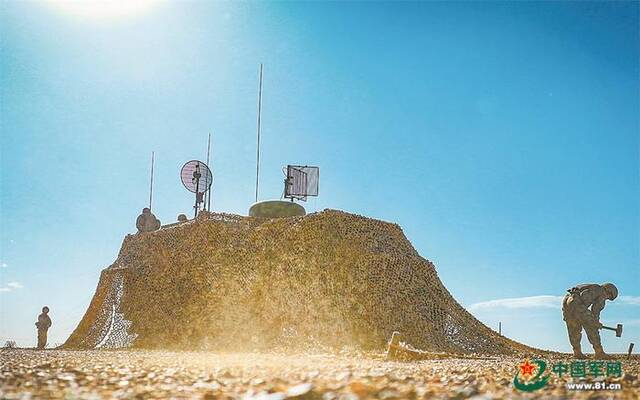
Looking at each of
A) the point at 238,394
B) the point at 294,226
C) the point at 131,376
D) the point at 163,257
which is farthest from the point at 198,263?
the point at 238,394

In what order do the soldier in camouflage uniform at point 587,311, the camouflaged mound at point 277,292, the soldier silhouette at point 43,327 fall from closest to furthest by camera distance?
the soldier in camouflage uniform at point 587,311
the camouflaged mound at point 277,292
the soldier silhouette at point 43,327

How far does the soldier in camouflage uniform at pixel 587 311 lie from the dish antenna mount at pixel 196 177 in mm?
30513

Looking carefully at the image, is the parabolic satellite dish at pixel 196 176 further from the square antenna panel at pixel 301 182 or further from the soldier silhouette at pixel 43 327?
the soldier silhouette at pixel 43 327

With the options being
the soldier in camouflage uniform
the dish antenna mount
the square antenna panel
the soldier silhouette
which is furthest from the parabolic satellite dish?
the soldier in camouflage uniform

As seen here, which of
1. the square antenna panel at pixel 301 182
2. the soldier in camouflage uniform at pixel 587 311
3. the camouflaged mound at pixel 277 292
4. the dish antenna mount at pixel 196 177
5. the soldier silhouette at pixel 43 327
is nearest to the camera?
the soldier in camouflage uniform at pixel 587 311

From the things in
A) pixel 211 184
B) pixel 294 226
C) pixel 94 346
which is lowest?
pixel 94 346

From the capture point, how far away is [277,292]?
33312 mm

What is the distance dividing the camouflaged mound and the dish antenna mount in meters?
7.30

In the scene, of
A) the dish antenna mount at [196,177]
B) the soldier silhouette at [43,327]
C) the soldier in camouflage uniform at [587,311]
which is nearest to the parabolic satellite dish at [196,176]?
the dish antenna mount at [196,177]

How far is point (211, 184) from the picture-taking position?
46.4 meters

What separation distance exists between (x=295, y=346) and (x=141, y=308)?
11.2 metres

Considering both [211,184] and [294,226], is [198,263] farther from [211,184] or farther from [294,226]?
[211,184]

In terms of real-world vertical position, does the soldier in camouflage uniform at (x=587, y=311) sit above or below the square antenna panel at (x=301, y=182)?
below

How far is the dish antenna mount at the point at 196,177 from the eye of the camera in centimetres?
4622
